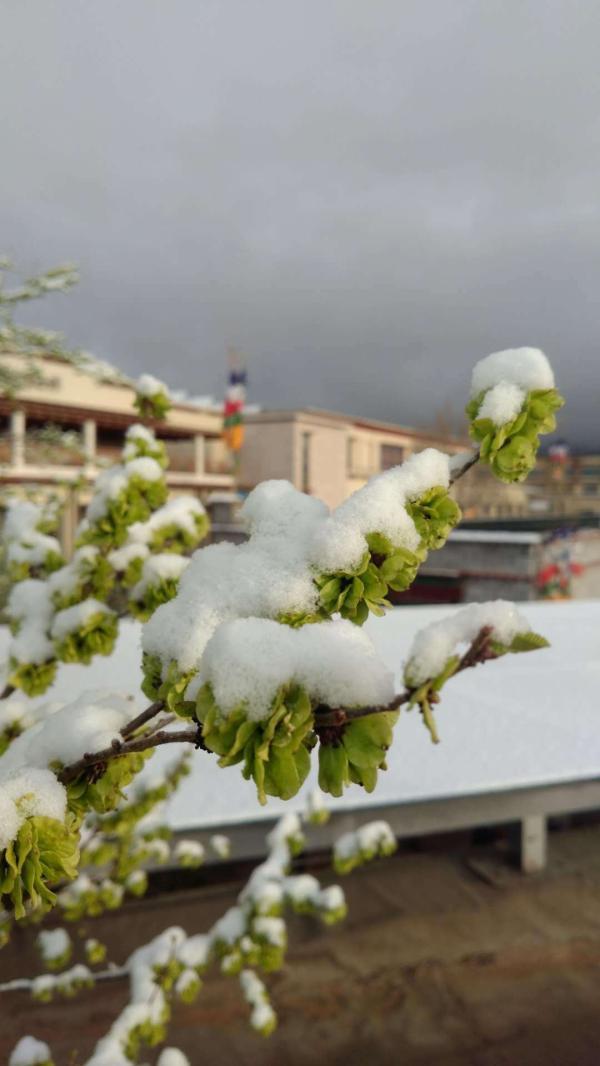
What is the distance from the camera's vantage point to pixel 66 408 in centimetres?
1986

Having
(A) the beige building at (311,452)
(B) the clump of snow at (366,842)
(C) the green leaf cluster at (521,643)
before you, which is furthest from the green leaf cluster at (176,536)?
(A) the beige building at (311,452)

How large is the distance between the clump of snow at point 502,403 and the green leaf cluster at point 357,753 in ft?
1.74

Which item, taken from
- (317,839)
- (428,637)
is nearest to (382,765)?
(428,637)

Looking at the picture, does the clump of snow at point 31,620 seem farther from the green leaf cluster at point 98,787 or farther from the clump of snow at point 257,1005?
the clump of snow at point 257,1005

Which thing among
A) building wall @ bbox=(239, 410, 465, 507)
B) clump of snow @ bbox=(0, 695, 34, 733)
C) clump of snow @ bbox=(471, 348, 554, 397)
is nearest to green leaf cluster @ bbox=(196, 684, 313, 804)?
clump of snow @ bbox=(471, 348, 554, 397)

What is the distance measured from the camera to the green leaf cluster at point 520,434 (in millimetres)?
1136

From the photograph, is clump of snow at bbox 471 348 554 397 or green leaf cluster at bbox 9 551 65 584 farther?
green leaf cluster at bbox 9 551 65 584

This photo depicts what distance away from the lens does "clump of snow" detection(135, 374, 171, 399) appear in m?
3.14

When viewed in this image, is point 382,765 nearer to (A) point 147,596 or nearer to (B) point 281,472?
(A) point 147,596

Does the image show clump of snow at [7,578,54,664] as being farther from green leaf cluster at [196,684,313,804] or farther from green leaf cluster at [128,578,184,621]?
green leaf cluster at [196,684,313,804]

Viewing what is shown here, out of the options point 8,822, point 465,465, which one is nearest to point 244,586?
point 465,465

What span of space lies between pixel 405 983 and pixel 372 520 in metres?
5.72

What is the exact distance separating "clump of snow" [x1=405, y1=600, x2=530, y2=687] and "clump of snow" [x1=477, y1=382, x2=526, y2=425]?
320mm

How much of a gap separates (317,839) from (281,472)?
25726mm
